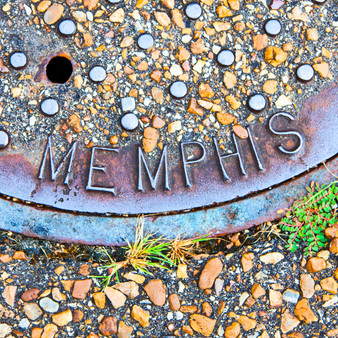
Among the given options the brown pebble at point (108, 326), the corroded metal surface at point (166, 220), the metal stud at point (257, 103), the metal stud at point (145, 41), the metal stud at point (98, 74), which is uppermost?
the metal stud at point (145, 41)

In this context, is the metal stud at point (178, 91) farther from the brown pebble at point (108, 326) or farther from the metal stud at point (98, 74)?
the brown pebble at point (108, 326)

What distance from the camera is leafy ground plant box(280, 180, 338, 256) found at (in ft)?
4.38

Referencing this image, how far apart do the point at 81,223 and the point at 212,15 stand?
0.80 meters

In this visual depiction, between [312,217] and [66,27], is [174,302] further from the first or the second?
[66,27]

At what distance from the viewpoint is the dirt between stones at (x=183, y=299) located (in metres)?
1.27

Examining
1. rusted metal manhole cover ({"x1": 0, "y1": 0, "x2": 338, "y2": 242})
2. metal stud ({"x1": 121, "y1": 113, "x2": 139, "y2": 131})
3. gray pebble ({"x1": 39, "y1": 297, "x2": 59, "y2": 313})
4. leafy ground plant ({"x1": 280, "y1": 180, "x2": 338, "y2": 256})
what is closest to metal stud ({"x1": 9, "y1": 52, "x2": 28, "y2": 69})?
rusted metal manhole cover ({"x1": 0, "y1": 0, "x2": 338, "y2": 242})

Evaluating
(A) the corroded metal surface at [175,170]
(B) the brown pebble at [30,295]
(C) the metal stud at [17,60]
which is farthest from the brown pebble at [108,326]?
(C) the metal stud at [17,60]

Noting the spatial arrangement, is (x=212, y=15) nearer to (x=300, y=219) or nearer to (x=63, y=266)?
(x=300, y=219)

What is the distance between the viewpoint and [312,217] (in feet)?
4.41

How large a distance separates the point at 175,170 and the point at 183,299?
1.33 ft

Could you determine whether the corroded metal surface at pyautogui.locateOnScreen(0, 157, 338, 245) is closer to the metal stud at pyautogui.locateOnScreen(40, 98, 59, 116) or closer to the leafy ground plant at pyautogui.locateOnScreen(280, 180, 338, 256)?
the leafy ground plant at pyautogui.locateOnScreen(280, 180, 338, 256)

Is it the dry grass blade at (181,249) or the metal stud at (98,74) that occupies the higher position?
the metal stud at (98,74)

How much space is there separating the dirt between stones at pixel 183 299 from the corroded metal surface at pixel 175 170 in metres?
0.21

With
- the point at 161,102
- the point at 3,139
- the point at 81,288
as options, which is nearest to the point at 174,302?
the point at 81,288
